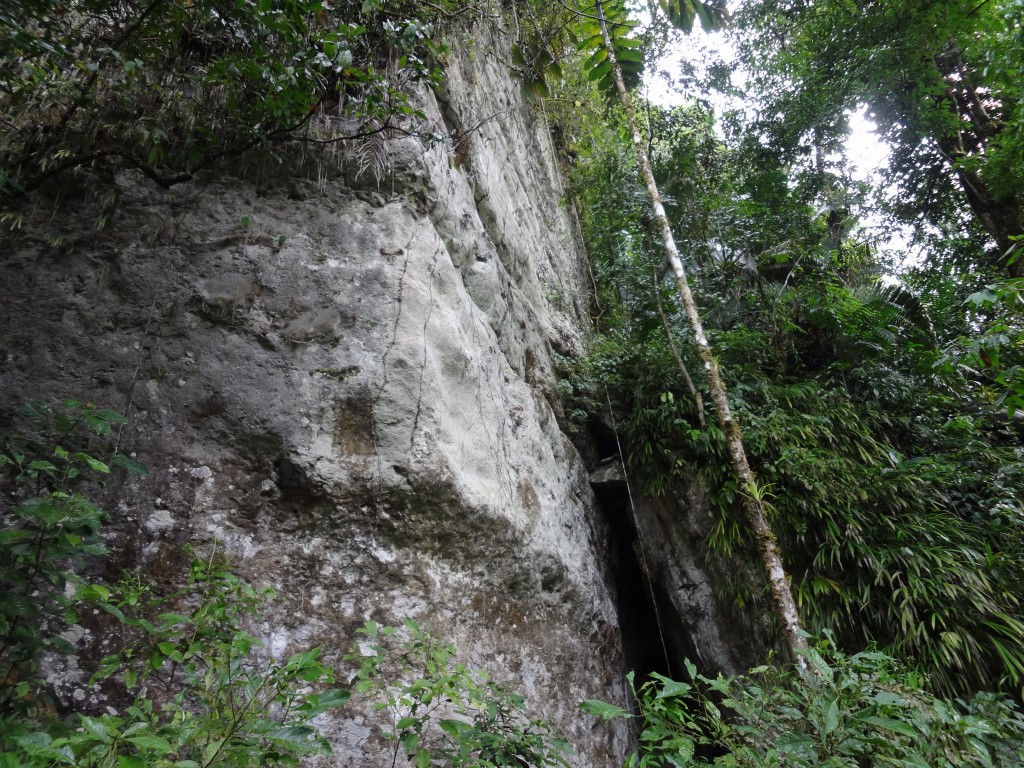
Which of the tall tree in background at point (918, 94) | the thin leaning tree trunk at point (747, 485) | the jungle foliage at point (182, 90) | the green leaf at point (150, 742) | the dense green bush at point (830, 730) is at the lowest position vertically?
the dense green bush at point (830, 730)

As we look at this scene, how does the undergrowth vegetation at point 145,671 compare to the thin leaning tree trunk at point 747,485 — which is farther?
the thin leaning tree trunk at point 747,485

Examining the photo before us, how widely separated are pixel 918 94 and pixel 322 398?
834 cm

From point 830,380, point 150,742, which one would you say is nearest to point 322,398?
point 150,742

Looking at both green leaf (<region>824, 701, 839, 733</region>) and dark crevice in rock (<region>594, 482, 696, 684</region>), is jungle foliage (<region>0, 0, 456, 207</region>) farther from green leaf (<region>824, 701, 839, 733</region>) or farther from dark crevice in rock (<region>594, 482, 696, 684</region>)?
dark crevice in rock (<region>594, 482, 696, 684</region>)

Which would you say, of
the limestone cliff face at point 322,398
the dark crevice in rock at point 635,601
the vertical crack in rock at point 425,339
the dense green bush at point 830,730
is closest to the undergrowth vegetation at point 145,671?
the limestone cliff face at point 322,398

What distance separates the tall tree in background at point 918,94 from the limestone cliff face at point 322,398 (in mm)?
6004

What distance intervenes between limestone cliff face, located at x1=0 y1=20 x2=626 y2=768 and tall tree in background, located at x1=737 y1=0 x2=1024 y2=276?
600 centimetres

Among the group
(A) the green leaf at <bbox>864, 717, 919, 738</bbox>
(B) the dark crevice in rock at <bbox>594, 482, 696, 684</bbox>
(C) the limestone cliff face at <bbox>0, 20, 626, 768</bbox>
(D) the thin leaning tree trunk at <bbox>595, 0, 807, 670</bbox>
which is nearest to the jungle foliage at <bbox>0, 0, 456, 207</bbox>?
(C) the limestone cliff face at <bbox>0, 20, 626, 768</bbox>

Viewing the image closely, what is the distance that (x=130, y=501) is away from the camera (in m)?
3.13

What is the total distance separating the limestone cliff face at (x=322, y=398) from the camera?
328cm

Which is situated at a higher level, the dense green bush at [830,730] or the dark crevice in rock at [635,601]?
the dark crevice in rock at [635,601]

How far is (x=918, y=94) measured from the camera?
23.7 ft

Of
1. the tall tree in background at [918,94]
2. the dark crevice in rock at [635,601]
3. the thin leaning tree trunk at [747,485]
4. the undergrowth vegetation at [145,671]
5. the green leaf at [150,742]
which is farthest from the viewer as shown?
the tall tree in background at [918,94]

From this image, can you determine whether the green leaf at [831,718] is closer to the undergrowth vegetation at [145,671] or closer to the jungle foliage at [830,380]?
the undergrowth vegetation at [145,671]
